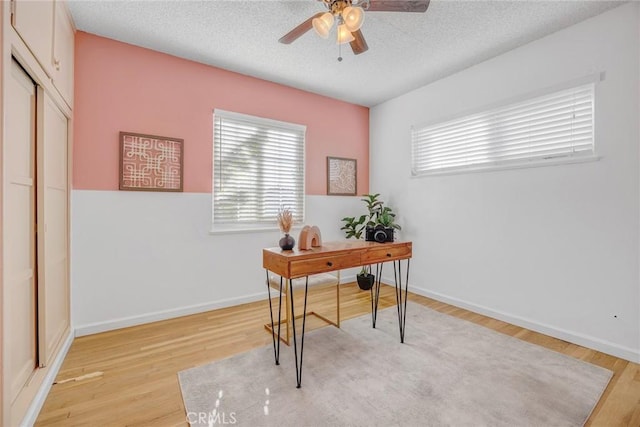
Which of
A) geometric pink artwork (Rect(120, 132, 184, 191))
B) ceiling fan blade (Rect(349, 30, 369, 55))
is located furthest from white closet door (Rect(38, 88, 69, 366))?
ceiling fan blade (Rect(349, 30, 369, 55))

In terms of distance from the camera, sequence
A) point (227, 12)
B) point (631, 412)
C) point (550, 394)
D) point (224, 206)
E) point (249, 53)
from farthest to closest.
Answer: point (224, 206) < point (249, 53) < point (227, 12) < point (550, 394) < point (631, 412)

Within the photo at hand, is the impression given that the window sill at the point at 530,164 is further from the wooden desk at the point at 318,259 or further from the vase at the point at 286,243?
the vase at the point at 286,243

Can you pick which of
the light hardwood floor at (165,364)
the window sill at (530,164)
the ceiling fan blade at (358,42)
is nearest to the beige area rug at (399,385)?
the light hardwood floor at (165,364)

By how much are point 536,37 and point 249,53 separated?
268 cm

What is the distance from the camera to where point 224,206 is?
3.28 metres

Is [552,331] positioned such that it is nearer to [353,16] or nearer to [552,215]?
[552,215]

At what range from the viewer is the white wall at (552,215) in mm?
2213

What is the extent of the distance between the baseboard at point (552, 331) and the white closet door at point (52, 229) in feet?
12.0

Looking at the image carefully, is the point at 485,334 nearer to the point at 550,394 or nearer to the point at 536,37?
the point at 550,394

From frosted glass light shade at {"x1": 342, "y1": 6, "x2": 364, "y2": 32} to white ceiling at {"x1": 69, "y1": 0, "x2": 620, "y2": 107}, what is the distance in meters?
0.69

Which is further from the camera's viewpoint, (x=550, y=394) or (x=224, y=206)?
(x=224, y=206)

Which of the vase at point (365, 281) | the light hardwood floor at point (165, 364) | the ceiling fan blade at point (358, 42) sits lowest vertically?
the light hardwood floor at point (165, 364)

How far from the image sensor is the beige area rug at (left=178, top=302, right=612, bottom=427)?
5.20ft

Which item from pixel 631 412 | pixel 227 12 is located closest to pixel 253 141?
pixel 227 12
